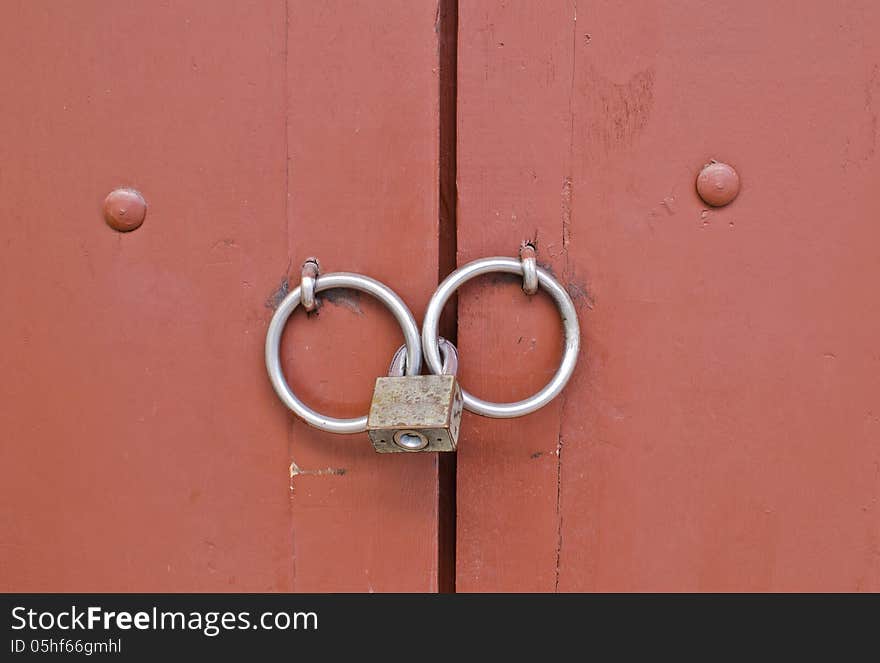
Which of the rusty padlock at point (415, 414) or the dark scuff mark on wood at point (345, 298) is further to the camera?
the dark scuff mark on wood at point (345, 298)

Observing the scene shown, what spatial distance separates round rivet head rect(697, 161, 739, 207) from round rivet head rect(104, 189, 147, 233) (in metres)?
0.40

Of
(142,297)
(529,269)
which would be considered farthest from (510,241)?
(142,297)

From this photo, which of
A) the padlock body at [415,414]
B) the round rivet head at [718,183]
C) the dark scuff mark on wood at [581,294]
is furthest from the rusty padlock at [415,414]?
the round rivet head at [718,183]

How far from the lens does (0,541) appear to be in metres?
0.53

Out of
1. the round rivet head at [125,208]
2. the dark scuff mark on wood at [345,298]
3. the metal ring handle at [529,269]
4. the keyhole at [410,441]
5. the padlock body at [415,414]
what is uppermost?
the round rivet head at [125,208]

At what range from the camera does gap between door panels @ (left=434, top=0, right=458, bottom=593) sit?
50 cm

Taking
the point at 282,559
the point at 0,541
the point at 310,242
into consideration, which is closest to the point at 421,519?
the point at 282,559

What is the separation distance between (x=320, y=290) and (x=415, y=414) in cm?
14

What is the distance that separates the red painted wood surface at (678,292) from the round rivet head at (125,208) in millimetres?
232

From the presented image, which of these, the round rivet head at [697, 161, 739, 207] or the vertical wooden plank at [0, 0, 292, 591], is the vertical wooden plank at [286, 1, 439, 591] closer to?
the vertical wooden plank at [0, 0, 292, 591]

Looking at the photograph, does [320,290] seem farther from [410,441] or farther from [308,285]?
[410,441]

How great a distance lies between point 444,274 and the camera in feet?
1.68

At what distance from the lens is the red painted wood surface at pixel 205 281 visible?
0.49m

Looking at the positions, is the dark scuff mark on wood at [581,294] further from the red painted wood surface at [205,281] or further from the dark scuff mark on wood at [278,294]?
the dark scuff mark on wood at [278,294]
